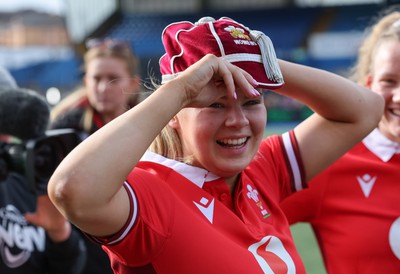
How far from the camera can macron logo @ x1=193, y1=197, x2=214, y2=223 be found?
1651 mm

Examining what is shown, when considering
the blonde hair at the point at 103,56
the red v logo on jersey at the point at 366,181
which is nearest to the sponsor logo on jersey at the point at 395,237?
the red v logo on jersey at the point at 366,181

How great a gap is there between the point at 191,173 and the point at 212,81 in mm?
256

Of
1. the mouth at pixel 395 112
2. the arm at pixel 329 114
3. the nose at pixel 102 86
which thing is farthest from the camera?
the nose at pixel 102 86

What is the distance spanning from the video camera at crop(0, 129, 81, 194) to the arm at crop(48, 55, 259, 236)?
409mm

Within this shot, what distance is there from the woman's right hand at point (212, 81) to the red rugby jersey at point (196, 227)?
0.71 feet

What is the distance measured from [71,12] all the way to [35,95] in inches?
1007

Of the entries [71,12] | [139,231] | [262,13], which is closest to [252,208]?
[139,231]

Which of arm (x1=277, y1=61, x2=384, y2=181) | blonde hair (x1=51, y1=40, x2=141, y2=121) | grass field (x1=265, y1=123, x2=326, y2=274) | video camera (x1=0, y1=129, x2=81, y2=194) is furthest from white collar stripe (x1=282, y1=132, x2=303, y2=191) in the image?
grass field (x1=265, y1=123, x2=326, y2=274)

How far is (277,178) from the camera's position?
2.04 m

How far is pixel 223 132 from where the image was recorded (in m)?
1.66

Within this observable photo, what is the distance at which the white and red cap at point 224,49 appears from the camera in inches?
63.5

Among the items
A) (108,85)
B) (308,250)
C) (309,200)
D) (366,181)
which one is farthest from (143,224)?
(308,250)

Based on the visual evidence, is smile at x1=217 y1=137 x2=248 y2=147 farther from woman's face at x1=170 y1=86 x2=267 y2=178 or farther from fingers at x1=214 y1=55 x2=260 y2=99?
fingers at x1=214 y1=55 x2=260 y2=99

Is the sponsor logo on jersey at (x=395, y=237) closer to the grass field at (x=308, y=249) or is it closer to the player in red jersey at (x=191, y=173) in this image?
the player in red jersey at (x=191, y=173)
